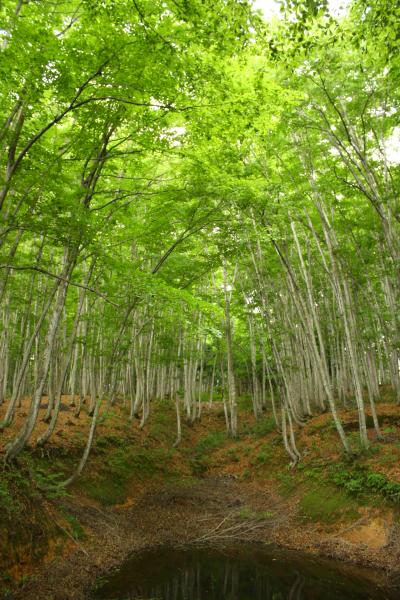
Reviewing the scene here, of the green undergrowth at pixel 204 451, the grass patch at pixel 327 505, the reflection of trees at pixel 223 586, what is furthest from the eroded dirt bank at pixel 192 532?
the green undergrowth at pixel 204 451

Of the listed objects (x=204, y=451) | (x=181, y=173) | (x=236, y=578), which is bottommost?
(x=236, y=578)

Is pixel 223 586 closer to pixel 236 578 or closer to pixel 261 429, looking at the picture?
pixel 236 578

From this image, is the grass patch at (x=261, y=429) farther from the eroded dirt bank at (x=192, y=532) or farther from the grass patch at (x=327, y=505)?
the grass patch at (x=327, y=505)

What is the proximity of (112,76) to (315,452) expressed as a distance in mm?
11145

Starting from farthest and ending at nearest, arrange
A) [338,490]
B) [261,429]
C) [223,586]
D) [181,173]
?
1. [261,429]
2. [338,490]
3. [181,173]
4. [223,586]

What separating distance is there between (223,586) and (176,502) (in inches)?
167

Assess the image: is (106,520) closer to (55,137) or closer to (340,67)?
(55,137)

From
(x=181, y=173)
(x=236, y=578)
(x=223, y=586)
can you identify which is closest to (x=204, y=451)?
(x=236, y=578)

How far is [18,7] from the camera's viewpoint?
4.97 m

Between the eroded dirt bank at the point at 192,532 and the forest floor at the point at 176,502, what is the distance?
0.02m

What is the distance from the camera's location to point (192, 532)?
839 centimetres

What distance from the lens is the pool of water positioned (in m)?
5.72

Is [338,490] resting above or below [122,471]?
below

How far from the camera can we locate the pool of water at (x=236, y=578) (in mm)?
5719
